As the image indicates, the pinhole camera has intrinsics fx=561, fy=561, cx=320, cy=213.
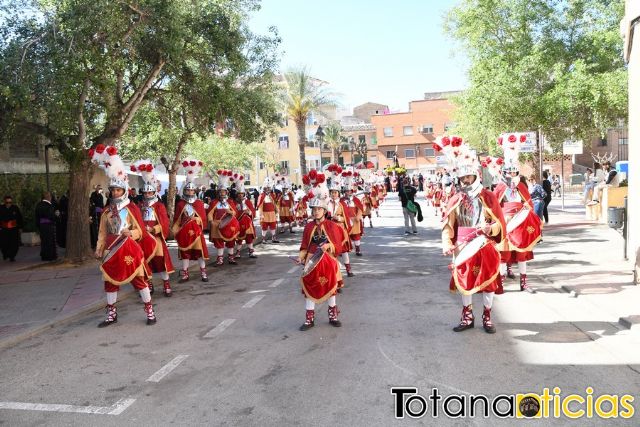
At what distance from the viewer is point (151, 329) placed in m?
8.02

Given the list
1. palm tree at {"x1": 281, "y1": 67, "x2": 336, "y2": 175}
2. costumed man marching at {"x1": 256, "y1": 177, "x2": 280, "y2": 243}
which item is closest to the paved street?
costumed man marching at {"x1": 256, "y1": 177, "x2": 280, "y2": 243}

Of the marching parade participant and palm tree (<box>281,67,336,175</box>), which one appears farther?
palm tree (<box>281,67,336,175</box>)

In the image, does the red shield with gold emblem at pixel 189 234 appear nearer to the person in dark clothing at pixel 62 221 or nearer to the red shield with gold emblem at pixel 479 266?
the red shield with gold emblem at pixel 479 266

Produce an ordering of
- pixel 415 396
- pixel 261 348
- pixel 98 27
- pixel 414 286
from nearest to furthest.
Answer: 1. pixel 415 396
2. pixel 261 348
3. pixel 414 286
4. pixel 98 27

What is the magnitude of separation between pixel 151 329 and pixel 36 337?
5.30 ft

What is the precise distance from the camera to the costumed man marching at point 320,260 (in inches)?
296

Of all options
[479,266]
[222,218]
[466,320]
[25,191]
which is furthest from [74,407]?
[25,191]

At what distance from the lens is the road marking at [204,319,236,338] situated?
749cm

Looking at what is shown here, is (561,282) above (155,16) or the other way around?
the other way around

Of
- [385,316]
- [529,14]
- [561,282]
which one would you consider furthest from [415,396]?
[529,14]

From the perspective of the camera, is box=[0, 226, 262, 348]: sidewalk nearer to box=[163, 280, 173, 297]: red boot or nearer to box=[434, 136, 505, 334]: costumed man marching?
box=[163, 280, 173, 297]: red boot

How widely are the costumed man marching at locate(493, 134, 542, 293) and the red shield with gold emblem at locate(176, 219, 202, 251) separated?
5.93m

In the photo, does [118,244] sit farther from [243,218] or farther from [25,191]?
[25,191]

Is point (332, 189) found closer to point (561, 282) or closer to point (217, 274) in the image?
point (217, 274)
